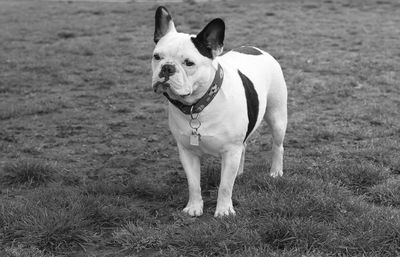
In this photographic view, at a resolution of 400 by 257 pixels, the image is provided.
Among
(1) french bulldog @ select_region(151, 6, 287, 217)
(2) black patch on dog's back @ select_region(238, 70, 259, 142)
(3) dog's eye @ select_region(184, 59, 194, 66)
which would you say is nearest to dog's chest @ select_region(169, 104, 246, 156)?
(1) french bulldog @ select_region(151, 6, 287, 217)

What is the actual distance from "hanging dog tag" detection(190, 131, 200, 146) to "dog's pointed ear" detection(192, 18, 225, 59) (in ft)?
2.02

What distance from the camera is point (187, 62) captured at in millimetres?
4145

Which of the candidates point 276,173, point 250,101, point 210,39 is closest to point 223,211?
point 250,101

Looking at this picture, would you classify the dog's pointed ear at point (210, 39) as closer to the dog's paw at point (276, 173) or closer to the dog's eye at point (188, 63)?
the dog's eye at point (188, 63)

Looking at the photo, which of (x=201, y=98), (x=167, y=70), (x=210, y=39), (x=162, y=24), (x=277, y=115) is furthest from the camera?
(x=277, y=115)

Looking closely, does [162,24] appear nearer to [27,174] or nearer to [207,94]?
[207,94]

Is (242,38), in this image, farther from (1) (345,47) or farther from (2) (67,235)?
(2) (67,235)

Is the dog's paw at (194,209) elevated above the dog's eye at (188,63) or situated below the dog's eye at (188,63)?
below

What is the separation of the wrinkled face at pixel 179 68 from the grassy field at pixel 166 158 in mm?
1055

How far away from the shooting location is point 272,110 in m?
5.41

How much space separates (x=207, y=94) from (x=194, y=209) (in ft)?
3.28

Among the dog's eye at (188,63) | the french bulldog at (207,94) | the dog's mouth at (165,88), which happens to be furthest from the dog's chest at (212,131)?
the dog's eye at (188,63)

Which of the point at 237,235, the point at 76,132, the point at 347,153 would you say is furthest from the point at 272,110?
the point at 76,132

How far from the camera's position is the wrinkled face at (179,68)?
13.4 feet
